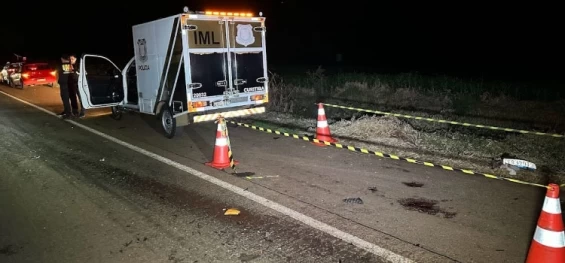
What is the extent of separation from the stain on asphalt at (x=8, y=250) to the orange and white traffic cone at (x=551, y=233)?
4.66 meters

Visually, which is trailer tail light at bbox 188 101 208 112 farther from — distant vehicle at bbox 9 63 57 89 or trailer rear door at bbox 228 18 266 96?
distant vehicle at bbox 9 63 57 89

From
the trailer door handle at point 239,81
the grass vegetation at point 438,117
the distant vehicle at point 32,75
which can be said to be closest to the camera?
the grass vegetation at point 438,117

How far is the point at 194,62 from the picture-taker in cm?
844

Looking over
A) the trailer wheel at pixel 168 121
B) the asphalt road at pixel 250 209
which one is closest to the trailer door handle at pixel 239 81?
the trailer wheel at pixel 168 121

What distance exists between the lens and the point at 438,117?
1030 cm

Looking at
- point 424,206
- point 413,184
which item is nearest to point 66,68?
point 413,184

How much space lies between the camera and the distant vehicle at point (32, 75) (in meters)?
21.1

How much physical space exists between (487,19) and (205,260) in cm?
4143

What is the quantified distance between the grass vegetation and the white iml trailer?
172cm

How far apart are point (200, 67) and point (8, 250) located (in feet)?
16.3

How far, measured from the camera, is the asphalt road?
4.14 m

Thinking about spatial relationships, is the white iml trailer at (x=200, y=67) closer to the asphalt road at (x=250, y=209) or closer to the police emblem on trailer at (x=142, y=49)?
the police emblem on trailer at (x=142, y=49)

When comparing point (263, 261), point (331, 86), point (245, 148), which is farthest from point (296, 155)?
point (331, 86)

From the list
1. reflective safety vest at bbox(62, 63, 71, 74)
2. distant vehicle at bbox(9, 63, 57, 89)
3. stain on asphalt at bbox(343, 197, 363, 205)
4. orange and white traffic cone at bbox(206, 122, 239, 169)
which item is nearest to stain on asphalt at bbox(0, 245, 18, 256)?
orange and white traffic cone at bbox(206, 122, 239, 169)
